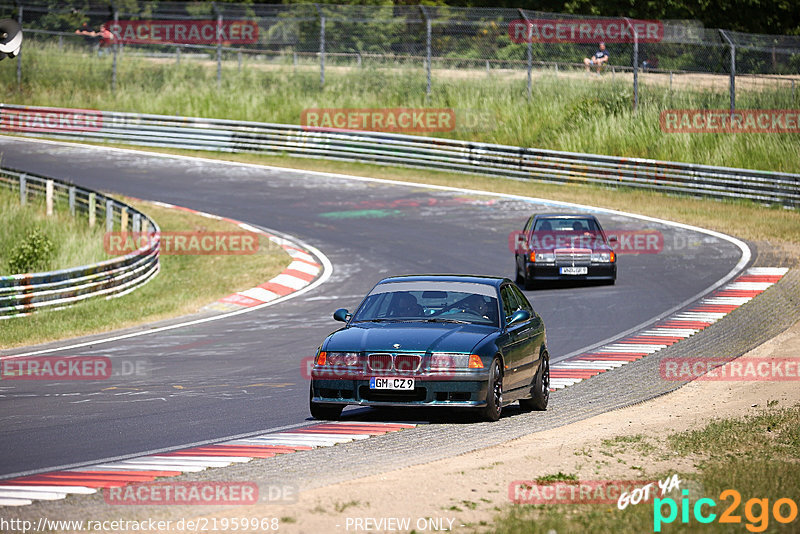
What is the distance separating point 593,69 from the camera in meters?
37.9

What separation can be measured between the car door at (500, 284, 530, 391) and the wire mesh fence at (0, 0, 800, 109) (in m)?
23.1

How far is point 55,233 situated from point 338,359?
672 inches

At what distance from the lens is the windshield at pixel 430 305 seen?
38.6 feet

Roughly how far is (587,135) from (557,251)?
15396mm

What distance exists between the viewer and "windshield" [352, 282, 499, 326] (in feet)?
38.6

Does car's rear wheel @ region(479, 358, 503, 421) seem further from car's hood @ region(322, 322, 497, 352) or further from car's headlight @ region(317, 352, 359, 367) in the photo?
car's headlight @ region(317, 352, 359, 367)

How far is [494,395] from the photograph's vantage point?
36.0 ft

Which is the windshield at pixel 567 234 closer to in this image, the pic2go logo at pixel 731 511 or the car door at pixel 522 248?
the car door at pixel 522 248

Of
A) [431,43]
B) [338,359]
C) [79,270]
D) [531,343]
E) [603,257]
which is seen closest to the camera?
[338,359]

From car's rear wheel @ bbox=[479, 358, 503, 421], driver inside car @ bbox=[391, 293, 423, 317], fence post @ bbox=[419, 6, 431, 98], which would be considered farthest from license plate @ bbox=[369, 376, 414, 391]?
fence post @ bbox=[419, 6, 431, 98]

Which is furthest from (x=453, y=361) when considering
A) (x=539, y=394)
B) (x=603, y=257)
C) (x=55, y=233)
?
(x=55, y=233)

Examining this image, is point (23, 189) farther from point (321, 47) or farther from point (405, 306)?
point (405, 306)

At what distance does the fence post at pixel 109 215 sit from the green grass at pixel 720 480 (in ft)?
60.8

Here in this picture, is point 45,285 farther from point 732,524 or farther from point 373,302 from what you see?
point 732,524
